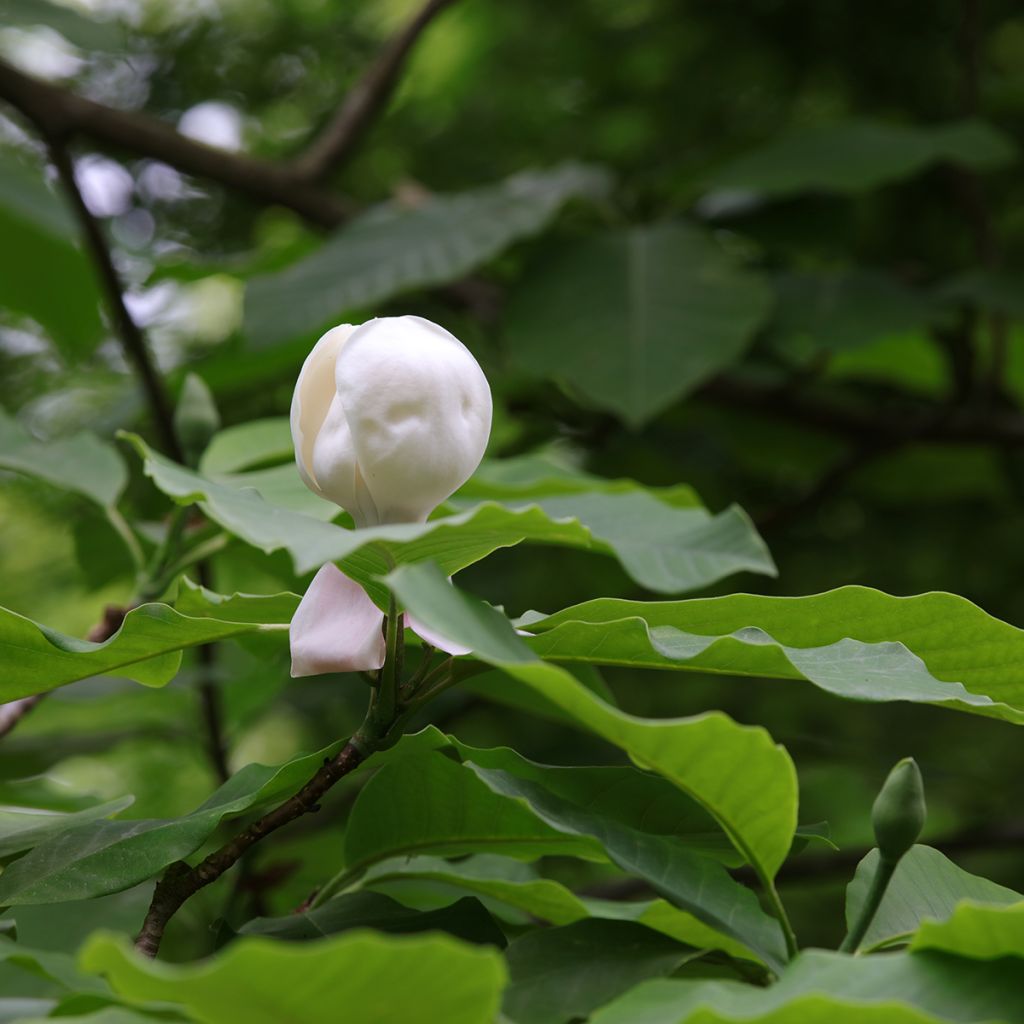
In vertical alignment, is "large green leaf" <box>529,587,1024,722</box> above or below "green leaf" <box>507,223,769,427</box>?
above

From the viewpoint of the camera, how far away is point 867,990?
1.36 feet

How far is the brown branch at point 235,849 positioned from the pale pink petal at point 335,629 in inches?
1.7

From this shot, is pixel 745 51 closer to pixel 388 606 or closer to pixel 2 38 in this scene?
pixel 2 38

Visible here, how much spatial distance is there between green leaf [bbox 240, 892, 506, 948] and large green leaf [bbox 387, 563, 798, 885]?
0.40ft

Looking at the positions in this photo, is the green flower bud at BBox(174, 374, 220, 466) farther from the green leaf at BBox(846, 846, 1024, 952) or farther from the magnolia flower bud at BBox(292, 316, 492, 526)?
the green leaf at BBox(846, 846, 1024, 952)

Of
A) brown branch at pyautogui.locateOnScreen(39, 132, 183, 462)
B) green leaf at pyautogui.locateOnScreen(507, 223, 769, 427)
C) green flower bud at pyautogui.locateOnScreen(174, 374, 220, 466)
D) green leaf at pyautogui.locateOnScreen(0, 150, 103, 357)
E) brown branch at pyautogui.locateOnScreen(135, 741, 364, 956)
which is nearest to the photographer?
brown branch at pyautogui.locateOnScreen(135, 741, 364, 956)

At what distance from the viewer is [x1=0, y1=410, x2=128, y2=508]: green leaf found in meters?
0.92

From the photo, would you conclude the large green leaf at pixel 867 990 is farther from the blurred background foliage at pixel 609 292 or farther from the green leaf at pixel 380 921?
the blurred background foliage at pixel 609 292

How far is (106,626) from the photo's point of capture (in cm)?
86

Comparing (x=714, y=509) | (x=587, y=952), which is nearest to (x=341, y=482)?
(x=587, y=952)

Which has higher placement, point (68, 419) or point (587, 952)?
point (587, 952)

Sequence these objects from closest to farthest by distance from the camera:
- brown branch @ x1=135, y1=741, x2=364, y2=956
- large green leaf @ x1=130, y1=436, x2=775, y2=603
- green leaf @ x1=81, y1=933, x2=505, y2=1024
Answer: green leaf @ x1=81, y1=933, x2=505, y2=1024 → large green leaf @ x1=130, y1=436, x2=775, y2=603 → brown branch @ x1=135, y1=741, x2=364, y2=956

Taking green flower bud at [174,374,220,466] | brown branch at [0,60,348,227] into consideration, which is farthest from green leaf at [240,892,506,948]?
brown branch at [0,60,348,227]

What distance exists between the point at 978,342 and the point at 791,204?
50 cm
